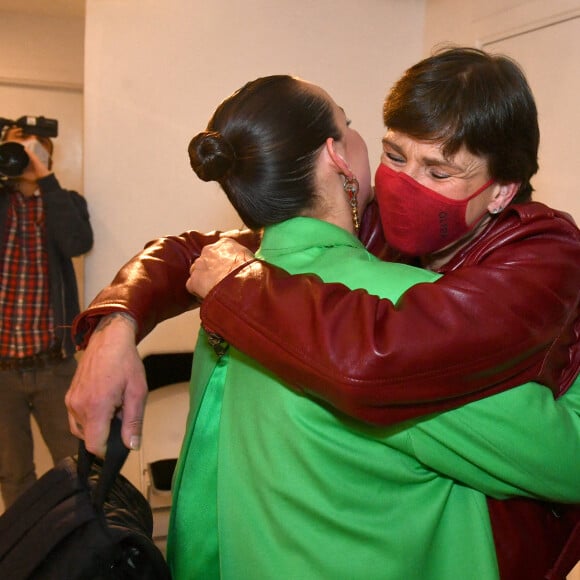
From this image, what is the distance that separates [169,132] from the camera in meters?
2.66

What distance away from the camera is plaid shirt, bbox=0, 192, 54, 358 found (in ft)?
8.34

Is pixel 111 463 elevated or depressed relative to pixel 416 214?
depressed

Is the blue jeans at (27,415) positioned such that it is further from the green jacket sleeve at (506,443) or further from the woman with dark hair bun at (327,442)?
the green jacket sleeve at (506,443)

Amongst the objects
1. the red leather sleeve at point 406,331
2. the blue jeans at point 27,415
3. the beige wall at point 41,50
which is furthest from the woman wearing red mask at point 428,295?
the beige wall at point 41,50

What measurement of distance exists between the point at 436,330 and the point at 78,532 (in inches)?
20.7

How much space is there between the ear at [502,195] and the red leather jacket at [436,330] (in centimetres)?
21

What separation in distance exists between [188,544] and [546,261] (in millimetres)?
661

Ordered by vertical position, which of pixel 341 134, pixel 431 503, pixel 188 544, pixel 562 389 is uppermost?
pixel 341 134

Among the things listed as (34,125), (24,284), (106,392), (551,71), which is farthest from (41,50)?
(106,392)

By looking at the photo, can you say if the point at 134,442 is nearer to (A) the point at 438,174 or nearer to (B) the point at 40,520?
(B) the point at 40,520

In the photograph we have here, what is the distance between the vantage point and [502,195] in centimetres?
105

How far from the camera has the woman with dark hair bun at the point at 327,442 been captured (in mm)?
714

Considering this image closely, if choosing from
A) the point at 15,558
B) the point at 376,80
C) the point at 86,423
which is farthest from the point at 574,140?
the point at 15,558

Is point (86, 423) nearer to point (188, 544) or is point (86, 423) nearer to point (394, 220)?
point (188, 544)
